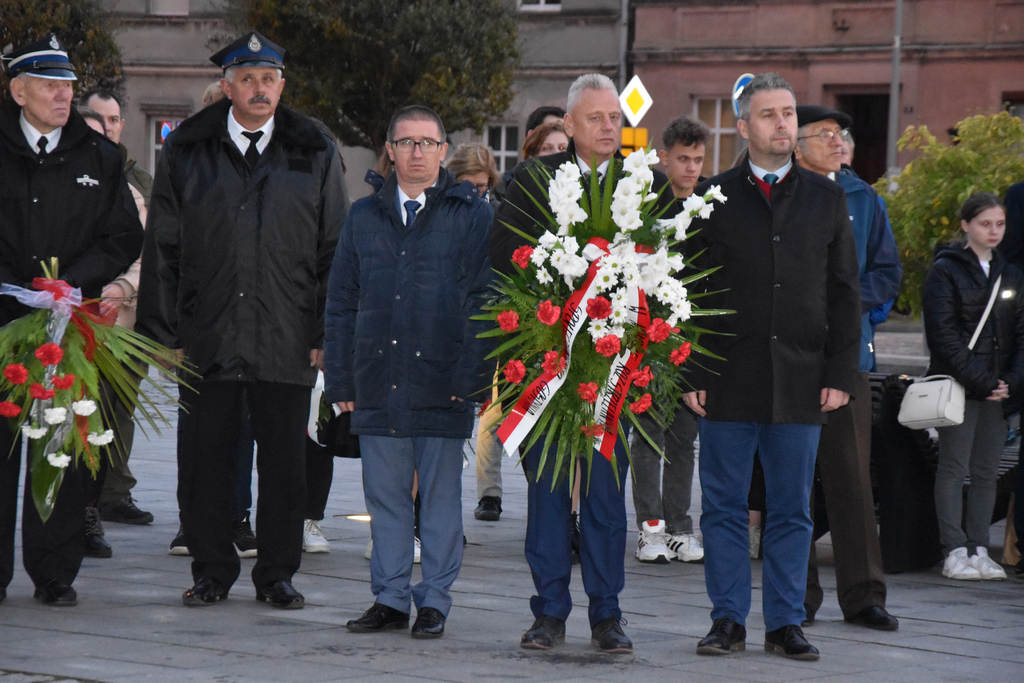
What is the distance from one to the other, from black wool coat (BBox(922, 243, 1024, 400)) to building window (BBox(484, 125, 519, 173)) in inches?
1039

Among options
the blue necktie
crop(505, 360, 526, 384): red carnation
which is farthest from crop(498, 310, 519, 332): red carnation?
the blue necktie

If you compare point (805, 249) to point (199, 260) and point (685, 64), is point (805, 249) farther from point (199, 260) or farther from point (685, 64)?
point (685, 64)

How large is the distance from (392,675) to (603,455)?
4.03 ft

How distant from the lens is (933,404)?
8.99 metres

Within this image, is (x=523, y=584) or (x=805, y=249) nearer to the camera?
(x=805, y=249)

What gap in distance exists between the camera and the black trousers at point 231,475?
7.71 meters

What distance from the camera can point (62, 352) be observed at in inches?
281

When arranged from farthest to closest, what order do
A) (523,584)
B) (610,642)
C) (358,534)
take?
(358,534), (523,584), (610,642)

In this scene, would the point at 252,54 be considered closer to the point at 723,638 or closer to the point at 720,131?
the point at 723,638

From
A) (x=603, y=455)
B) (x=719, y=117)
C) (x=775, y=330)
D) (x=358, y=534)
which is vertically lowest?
(x=358, y=534)

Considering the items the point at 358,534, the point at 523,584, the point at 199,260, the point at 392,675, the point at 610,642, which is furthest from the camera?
the point at 358,534

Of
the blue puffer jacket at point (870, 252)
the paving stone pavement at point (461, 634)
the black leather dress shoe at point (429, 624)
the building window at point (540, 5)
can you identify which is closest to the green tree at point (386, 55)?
the building window at point (540, 5)

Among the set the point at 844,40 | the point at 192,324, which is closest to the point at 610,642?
Answer: the point at 192,324

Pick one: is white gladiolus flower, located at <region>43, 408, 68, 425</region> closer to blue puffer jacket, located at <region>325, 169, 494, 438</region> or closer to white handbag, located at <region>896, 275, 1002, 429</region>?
blue puffer jacket, located at <region>325, 169, 494, 438</region>
